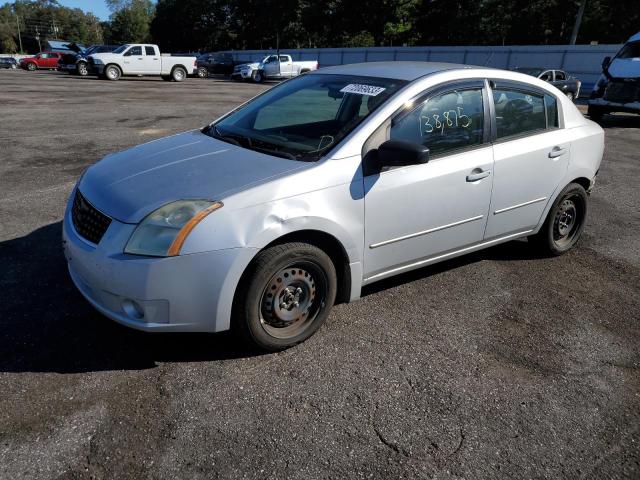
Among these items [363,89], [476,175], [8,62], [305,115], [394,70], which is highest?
[394,70]

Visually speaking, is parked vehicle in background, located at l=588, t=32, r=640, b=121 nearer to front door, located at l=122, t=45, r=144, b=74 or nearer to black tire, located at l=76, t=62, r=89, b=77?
front door, located at l=122, t=45, r=144, b=74

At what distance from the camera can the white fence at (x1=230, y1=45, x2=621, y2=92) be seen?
30.7 metres

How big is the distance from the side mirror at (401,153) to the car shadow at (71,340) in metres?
1.42

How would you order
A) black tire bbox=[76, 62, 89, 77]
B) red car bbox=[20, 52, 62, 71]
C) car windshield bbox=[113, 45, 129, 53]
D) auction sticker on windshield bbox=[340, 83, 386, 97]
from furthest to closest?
red car bbox=[20, 52, 62, 71] < black tire bbox=[76, 62, 89, 77] < car windshield bbox=[113, 45, 129, 53] < auction sticker on windshield bbox=[340, 83, 386, 97]

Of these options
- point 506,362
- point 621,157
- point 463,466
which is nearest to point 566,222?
point 506,362

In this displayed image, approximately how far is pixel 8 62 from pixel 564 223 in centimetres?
5226

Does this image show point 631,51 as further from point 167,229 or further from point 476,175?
point 167,229

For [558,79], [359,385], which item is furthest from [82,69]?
[359,385]

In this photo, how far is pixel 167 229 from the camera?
2725mm

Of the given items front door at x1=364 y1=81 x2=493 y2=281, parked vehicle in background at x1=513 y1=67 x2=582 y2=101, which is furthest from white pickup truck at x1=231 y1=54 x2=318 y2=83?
front door at x1=364 y1=81 x2=493 y2=281

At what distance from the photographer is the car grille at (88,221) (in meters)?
2.90

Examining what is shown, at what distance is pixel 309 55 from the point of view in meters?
49.2

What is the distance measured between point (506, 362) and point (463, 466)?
99 cm

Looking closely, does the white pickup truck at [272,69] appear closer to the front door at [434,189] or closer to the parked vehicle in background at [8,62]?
the parked vehicle in background at [8,62]
